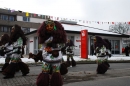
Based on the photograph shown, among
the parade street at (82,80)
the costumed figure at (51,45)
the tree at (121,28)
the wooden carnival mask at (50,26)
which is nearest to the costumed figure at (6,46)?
the parade street at (82,80)

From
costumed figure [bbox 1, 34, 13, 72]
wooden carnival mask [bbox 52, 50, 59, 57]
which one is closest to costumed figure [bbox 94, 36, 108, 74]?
costumed figure [bbox 1, 34, 13, 72]

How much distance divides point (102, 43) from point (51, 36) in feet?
16.4

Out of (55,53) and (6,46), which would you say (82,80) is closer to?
(55,53)

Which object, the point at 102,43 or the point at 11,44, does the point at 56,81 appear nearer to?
the point at 11,44

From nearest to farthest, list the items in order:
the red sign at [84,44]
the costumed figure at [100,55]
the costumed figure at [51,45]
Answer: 1. the costumed figure at [51,45]
2. the costumed figure at [100,55]
3. the red sign at [84,44]

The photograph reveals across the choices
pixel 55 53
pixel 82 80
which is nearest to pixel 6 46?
pixel 82 80

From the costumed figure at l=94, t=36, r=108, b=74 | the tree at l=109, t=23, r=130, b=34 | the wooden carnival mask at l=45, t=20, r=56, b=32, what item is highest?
the tree at l=109, t=23, r=130, b=34

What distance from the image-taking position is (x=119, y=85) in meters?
6.64

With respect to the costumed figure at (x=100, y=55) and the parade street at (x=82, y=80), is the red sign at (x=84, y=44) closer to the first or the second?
the costumed figure at (x=100, y=55)

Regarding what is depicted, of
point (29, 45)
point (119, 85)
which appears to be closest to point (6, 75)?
point (119, 85)

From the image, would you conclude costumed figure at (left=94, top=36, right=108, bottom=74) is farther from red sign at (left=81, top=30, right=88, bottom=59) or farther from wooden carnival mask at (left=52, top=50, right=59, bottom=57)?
red sign at (left=81, top=30, right=88, bottom=59)

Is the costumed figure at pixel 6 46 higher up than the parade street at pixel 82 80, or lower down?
higher up

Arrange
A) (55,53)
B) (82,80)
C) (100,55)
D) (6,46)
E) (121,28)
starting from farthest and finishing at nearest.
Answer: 1. (121,28)
2. (100,55)
3. (6,46)
4. (82,80)
5. (55,53)

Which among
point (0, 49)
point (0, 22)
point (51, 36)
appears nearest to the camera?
point (51, 36)
